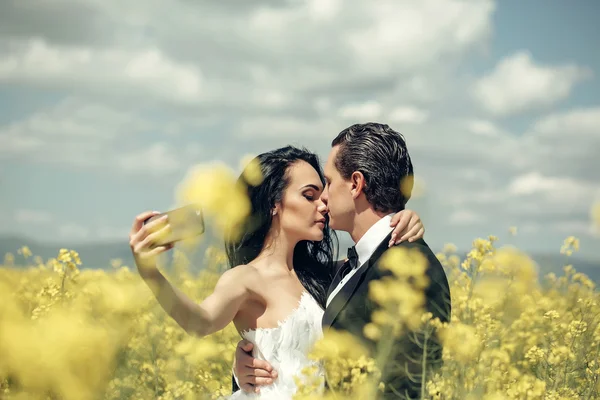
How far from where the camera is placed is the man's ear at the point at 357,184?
2.85m

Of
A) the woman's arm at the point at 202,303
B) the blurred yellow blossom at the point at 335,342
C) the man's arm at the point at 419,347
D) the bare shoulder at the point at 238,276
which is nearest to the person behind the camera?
the blurred yellow blossom at the point at 335,342

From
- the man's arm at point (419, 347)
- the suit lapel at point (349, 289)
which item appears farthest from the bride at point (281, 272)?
the man's arm at point (419, 347)

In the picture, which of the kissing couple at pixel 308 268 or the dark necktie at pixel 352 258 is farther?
the dark necktie at pixel 352 258

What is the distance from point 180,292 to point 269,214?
1.05 metres

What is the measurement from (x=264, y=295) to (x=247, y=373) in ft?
1.10

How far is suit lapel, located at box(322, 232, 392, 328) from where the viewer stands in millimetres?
2654

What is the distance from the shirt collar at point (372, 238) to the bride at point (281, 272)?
0.27 feet

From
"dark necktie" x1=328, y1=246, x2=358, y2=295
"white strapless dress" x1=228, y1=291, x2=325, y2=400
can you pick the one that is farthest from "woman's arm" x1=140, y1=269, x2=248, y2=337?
"dark necktie" x1=328, y1=246, x2=358, y2=295

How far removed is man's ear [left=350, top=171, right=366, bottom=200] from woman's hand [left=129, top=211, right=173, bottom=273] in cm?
123

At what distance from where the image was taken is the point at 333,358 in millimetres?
2086

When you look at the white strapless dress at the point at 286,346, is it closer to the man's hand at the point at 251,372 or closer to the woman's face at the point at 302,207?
the man's hand at the point at 251,372

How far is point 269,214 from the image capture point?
307 cm

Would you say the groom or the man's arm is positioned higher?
the groom

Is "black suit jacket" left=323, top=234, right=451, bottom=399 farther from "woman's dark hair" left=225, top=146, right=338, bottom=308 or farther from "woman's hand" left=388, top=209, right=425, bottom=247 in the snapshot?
"woman's dark hair" left=225, top=146, right=338, bottom=308
